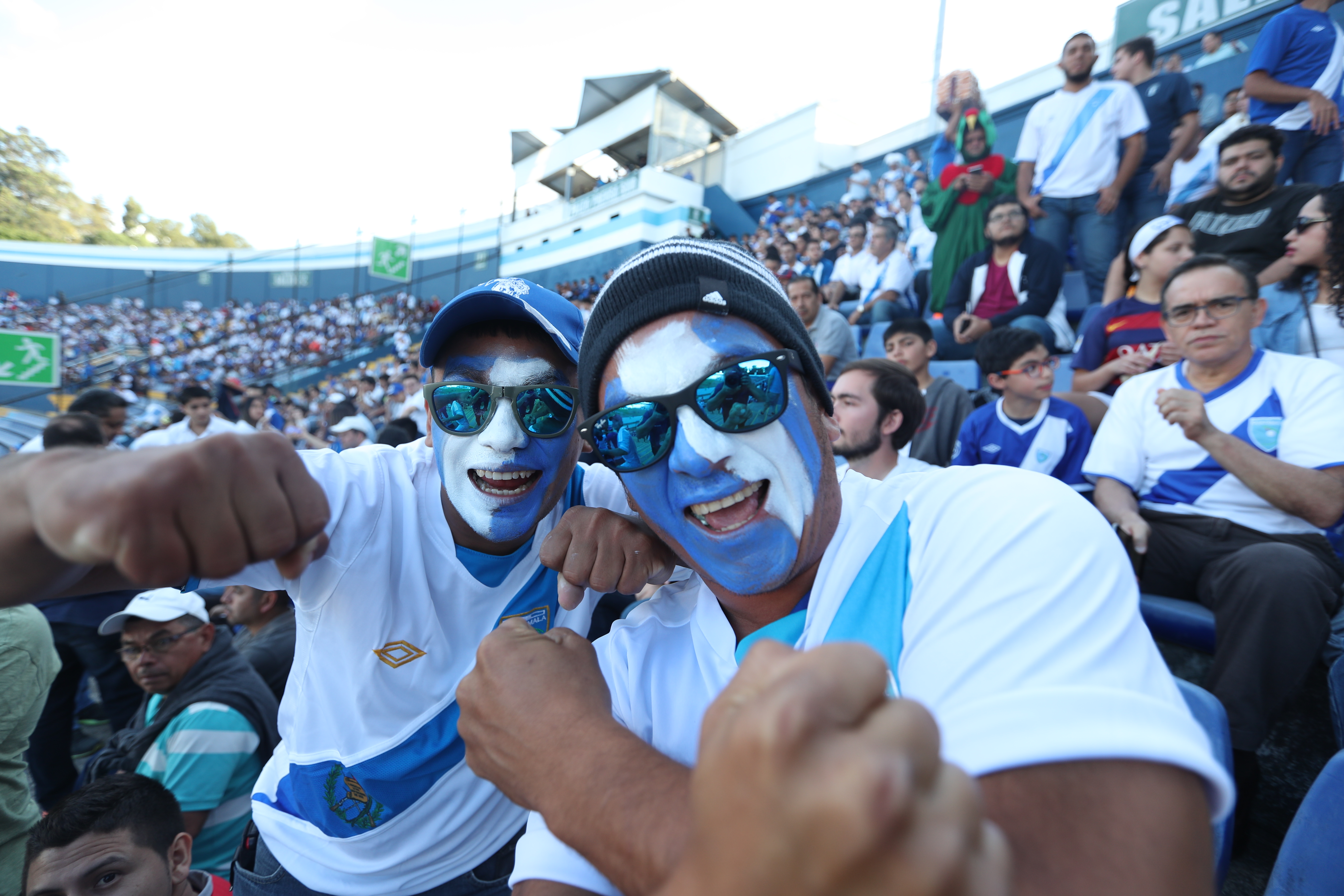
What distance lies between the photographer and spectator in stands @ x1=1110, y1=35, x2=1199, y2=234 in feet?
20.7

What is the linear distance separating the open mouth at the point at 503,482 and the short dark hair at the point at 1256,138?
545cm

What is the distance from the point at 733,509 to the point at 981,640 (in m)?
0.60

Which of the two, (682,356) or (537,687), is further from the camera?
(682,356)

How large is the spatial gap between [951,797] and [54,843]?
9.82 ft

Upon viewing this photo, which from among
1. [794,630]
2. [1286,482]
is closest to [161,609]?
[794,630]

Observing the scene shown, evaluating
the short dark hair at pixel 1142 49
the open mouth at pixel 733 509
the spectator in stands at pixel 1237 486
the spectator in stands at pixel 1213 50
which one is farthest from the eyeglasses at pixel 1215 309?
the spectator in stands at pixel 1213 50

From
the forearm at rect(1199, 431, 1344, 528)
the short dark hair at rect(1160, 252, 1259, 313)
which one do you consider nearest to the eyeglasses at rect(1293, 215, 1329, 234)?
the short dark hair at rect(1160, 252, 1259, 313)

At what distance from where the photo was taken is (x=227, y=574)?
32.7 inches

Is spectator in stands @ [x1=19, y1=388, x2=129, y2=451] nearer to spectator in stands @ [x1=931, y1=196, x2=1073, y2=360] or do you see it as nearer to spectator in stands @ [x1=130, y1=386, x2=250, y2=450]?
spectator in stands @ [x1=130, y1=386, x2=250, y2=450]

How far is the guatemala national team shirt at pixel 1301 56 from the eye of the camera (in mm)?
4934

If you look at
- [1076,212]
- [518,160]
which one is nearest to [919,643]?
[1076,212]

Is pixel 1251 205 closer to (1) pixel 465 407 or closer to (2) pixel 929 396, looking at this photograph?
(2) pixel 929 396

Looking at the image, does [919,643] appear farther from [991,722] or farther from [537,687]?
[537,687]

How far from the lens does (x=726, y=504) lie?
53.2 inches
